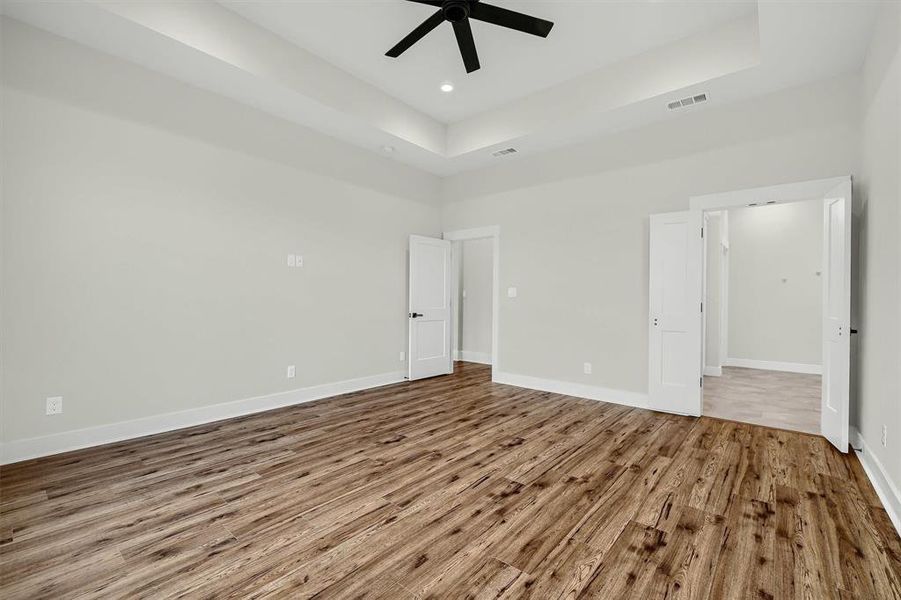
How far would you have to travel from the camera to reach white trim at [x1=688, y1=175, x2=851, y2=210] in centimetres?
351

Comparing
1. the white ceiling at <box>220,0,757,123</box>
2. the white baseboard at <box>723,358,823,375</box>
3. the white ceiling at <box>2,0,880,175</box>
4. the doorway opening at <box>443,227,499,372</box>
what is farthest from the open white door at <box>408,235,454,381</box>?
the white baseboard at <box>723,358,823,375</box>

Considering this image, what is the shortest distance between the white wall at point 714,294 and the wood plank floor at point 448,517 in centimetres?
321

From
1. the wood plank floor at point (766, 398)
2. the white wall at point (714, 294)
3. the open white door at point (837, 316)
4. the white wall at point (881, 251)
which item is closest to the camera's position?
the white wall at point (881, 251)

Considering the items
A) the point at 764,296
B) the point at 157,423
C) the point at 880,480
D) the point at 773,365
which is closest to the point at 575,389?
the point at 880,480

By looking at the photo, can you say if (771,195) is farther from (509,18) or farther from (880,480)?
(509,18)

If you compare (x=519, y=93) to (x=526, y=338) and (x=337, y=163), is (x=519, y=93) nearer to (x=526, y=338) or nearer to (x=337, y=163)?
(x=337, y=163)

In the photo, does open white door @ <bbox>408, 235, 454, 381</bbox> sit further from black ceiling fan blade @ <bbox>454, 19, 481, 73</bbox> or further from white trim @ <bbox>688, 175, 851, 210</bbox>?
white trim @ <bbox>688, 175, 851, 210</bbox>

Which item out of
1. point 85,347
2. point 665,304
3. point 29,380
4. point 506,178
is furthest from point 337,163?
point 665,304

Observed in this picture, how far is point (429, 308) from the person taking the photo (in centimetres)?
603

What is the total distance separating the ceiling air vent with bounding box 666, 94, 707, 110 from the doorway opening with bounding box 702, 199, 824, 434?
257 cm

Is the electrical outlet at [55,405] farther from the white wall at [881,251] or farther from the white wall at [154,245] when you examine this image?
the white wall at [881,251]

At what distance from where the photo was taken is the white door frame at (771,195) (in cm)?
350

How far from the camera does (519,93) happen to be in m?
4.68

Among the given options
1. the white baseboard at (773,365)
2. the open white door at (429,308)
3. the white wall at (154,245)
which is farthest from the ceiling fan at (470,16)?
the white baseboard at (773,365)
